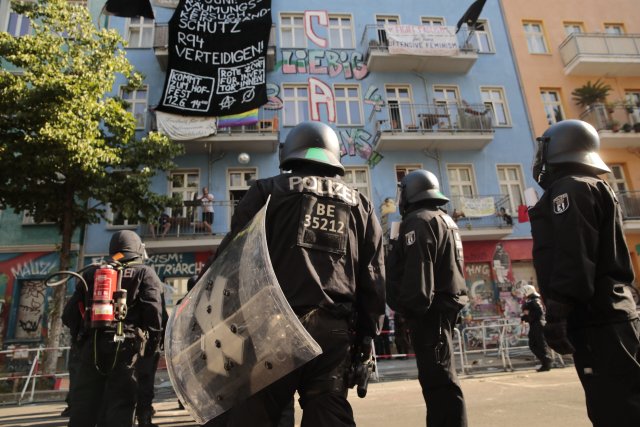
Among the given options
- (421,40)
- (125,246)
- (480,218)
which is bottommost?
(125,246)

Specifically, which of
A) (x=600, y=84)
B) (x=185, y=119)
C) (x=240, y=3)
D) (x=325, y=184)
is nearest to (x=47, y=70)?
(x=185, y=119)

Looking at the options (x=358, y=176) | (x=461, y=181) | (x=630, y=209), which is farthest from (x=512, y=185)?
(x=358, y=176)

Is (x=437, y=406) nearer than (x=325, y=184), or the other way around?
(x=325, y=184)

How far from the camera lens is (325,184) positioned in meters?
2.56

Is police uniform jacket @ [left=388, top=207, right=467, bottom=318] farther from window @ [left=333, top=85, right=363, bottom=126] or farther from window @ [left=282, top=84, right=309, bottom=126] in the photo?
window @ [left=333, top=85, right=363, bottom=126]

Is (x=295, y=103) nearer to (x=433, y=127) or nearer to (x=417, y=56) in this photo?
(x=417, y=56)

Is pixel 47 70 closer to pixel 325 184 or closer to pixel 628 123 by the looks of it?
pixel 325 184

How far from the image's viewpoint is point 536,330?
9.25 metres

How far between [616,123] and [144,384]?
2047 cm

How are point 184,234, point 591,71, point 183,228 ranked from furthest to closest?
1. point 591,71
2. point 183,228
3. point 184,234

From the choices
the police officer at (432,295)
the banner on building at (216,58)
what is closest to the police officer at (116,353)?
the police officer at (432,295)

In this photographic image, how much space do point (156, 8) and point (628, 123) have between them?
20.0 meters

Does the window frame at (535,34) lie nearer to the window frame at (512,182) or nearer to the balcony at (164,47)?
the window frame at (512,182)

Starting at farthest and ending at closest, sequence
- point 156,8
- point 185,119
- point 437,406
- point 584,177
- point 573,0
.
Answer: point 573,0 < point 156,8 < point 185,119 < point 437,406 < point 584,177
